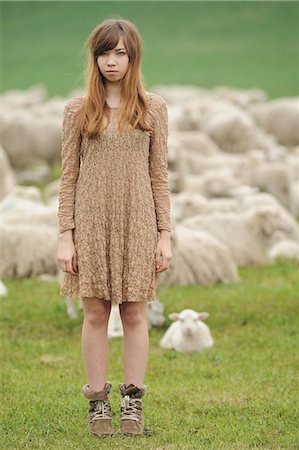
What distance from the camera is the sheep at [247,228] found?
12367mm

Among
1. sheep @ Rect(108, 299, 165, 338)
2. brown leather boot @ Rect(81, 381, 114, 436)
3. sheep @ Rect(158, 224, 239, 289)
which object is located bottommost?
brown leather boot @ Rect(81, 381, 114, 436)

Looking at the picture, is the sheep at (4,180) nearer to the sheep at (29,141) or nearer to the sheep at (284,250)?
the sheep at (29,141)

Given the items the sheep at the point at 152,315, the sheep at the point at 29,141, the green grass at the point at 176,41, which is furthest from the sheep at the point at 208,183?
the green grass at the point at 176,41

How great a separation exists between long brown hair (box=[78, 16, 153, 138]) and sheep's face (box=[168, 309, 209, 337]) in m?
2.67

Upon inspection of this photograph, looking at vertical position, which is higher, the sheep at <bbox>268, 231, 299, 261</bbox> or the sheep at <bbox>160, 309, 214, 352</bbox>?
the sheep at <bbox>268, 231, 299, 261</bbox>

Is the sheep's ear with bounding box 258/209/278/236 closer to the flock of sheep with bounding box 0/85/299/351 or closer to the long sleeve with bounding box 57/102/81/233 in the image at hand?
the flock of sheep with bounding box 0/85/299/351

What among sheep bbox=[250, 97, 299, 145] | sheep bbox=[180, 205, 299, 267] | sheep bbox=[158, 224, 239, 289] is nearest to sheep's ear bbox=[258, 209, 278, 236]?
sheep bbox=[180, 205, 299, 267]

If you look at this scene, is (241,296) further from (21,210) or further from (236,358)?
(21,210)

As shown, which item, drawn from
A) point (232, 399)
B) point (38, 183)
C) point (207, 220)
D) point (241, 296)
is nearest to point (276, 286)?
point (241, 296)

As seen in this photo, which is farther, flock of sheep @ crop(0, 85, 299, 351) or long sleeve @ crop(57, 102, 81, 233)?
flock of sheep @ crop(0, 85, 299, 351)

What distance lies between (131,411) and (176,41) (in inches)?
1712

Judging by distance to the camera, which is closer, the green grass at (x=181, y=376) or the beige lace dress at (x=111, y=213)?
the beige lace dress at (x=111, y=213)

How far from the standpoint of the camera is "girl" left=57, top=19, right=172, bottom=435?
5.42m

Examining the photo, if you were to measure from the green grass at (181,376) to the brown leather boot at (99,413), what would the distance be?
0.05m
